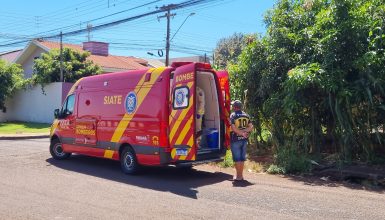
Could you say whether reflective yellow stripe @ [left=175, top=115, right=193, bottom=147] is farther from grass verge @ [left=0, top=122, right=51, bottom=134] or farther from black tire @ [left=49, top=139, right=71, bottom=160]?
grass verge @ [left=0, top=122, right=51, bottom=134]

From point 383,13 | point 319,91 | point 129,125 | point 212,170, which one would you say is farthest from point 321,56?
point 129,125

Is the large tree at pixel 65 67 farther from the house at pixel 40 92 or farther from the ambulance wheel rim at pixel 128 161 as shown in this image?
the ambulance wheel rim at pixel 128 161

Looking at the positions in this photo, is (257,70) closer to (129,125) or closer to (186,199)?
(129,125)

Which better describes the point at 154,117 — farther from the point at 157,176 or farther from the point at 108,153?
the point at 108,153

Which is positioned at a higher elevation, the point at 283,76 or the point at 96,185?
the point at 283,76

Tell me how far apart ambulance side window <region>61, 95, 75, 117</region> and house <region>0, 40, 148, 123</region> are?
14162mm

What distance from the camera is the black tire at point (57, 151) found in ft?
42.0

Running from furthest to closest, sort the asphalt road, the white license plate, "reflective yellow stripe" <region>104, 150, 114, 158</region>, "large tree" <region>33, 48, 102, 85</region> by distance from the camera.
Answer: "large tree" <region>33, 48, 102, 85</region> → "reflective yellow stripe" <region>104, 150, 114, 158</region> → the white license plate → the asphalt road

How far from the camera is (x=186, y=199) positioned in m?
7.66

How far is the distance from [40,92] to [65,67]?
220 centimetres

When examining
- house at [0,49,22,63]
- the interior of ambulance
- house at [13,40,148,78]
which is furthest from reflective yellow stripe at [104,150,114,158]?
house at [0,49,22,63]

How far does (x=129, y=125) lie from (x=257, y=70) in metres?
4.27

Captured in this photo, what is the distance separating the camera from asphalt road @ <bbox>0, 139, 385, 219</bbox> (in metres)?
6.66

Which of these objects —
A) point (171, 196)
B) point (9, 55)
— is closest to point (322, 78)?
point (171, 196)
